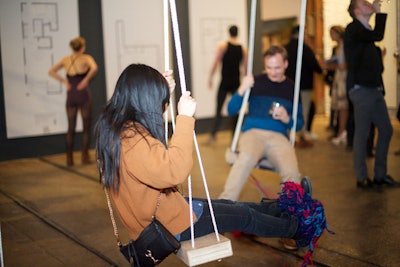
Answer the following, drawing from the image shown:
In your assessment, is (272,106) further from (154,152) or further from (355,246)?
(154,152)

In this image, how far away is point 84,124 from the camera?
6.95 metres

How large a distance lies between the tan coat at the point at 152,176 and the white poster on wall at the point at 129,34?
19.5 feet

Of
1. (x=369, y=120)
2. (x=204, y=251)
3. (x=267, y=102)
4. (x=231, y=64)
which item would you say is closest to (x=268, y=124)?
(x=267, y=102)

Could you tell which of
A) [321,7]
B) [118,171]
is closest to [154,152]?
[118,171]

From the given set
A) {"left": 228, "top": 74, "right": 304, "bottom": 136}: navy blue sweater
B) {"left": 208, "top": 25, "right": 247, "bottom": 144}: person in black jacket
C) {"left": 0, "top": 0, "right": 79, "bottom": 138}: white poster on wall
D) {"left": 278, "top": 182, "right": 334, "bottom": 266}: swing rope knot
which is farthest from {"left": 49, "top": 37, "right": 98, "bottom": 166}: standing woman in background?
{"left": 278, "top": 182, "right": 334, "bottom": 266}: swing rope knot

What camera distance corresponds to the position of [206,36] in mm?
8906

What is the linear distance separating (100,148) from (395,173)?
408cm

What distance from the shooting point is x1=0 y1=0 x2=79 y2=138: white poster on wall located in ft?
24.0

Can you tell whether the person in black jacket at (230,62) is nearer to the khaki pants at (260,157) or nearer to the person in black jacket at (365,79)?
the person in black jacket at (365,79)

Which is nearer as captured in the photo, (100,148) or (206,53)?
(100,148)

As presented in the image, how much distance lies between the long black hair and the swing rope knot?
0.94 m

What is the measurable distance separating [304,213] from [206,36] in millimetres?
6508

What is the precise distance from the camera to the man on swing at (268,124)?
3686 mm

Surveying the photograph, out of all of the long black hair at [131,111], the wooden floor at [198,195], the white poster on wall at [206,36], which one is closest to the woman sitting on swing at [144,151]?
the long black hair at [131,111]
